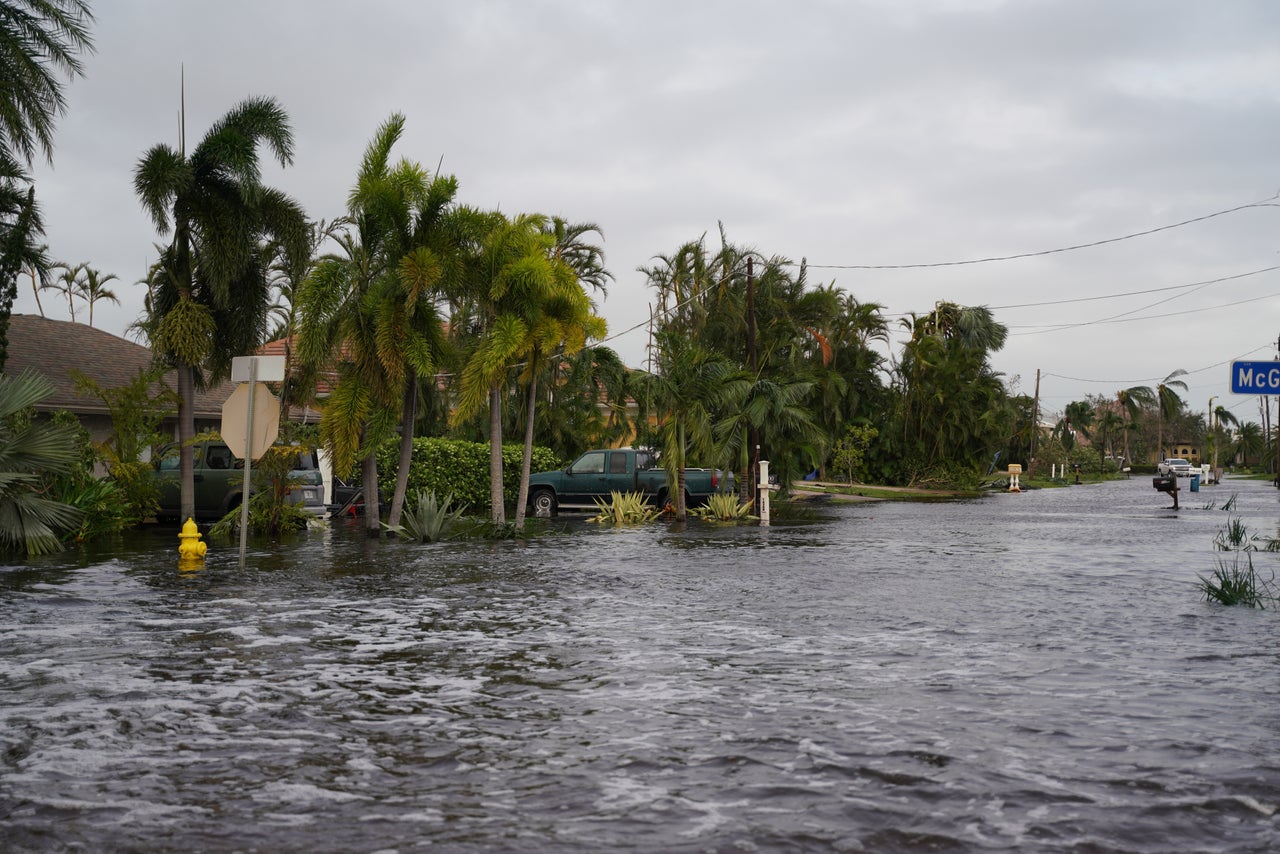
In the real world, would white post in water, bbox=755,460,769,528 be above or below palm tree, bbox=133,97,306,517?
below

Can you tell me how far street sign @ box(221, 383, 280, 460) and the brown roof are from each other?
13426mm

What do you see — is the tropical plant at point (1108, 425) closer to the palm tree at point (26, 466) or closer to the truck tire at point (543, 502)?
the truck tire at point (543, 502)

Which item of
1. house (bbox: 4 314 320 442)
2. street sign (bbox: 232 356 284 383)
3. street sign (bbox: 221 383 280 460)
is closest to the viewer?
street sign (bbox: 232 356 284 383)

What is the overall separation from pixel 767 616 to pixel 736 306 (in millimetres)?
34463

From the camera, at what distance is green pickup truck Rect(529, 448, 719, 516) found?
30.7 meters

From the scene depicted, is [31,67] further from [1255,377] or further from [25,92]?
[1255,377]

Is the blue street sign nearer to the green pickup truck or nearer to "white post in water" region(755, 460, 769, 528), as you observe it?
"white post in water" region(755, 460, 769, 528)

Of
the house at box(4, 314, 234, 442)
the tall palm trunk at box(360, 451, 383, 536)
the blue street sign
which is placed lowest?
the tall palm trunk at box(360, 451, 383, 536)

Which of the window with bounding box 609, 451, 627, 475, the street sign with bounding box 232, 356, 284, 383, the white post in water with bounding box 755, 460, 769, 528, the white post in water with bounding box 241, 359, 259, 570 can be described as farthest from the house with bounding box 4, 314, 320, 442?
the street sign with bounding box 232, 356, 284, 383

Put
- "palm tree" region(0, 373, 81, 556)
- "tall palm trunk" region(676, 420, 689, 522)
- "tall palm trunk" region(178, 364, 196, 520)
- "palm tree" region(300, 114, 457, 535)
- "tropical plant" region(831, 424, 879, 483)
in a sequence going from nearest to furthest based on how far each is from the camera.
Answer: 1. "palm tree" region(0, 373, 81, 556)
2. "palm tree" region(300, 114, 457, 535)
3. "tall palm trunk" region(178, 364, 196, 520)
4. "tall palm trunk" region(676, 420, 689, 522)
5. "tropical plant" region(831, 424, 879, 483)

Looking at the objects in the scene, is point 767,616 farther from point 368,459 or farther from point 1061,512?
point 1061,512

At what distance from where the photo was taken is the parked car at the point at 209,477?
25.3 m

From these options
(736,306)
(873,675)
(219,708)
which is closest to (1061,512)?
(736,306)

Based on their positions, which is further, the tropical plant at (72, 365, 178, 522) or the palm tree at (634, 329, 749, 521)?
the palm tree at (634, 329, 749, 521)
